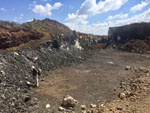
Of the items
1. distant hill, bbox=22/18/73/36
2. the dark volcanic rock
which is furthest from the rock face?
A: the dark volcanic rock

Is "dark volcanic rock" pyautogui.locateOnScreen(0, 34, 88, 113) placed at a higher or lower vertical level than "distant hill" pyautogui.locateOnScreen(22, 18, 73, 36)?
lower

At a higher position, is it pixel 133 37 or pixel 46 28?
pixel 46 28

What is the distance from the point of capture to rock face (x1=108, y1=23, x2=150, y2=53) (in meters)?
31.5

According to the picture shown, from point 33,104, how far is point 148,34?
34612 mm

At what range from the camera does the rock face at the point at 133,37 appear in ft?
103

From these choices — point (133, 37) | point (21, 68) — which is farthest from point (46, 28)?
point (21, 68)

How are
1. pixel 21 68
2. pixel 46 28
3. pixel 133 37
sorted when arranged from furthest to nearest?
pixel 133 37 → pixel 46 28 → pixel 21 68

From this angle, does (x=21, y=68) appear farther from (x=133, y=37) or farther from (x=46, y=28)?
(x=133, y=37)

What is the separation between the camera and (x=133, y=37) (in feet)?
121

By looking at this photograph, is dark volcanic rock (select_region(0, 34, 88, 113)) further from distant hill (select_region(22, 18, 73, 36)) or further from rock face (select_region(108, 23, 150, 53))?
rock face (select_region(108, 23, 150, 53))

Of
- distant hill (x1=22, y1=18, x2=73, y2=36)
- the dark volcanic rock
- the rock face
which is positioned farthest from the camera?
the rock face

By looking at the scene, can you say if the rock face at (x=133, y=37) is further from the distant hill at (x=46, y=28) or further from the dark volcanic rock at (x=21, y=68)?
the dark volcanic rock at (x=21, y=68)

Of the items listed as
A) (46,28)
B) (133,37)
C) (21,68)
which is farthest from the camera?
(133,37)

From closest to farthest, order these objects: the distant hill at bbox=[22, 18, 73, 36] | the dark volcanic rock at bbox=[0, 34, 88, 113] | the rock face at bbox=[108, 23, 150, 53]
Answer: the dark volcanic rock at bbox=[0, 34, 88, 113] < the distant hill at bbox=[22, 18, 73, 36] < the rock face at bbox=[108, 23, 150, 53]
